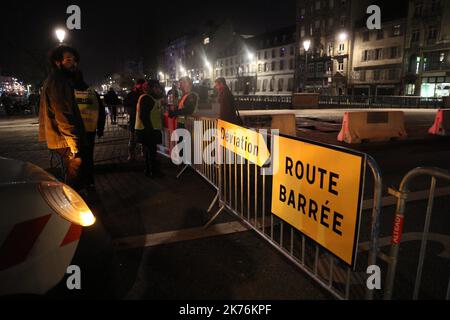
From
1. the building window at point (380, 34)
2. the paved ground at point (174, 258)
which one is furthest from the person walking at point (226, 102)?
the building window at point (380, 34)

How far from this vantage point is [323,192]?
113 inches

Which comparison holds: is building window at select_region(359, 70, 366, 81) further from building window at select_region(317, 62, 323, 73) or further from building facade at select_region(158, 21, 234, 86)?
building facade at select_region(158, 21, 234, 86)

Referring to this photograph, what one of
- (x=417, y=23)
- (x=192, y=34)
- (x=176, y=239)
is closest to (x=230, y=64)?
(x=192, y=34)

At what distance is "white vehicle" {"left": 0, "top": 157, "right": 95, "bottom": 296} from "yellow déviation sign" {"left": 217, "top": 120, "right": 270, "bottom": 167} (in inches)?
88.2

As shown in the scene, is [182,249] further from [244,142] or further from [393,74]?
[393,74]

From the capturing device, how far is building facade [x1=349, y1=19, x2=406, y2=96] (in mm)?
49875

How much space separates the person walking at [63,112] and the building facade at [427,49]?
1907 inches

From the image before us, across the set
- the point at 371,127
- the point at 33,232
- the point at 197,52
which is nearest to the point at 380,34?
the point at 371,127

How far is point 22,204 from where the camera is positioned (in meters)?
2.01

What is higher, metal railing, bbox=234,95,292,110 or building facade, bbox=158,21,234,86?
building facade, bbox=158,21,234,86

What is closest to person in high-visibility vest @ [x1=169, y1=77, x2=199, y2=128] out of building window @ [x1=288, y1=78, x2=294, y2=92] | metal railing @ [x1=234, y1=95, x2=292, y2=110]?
metal railing @ [x1=234, y1=95, x2=292, y2=110]

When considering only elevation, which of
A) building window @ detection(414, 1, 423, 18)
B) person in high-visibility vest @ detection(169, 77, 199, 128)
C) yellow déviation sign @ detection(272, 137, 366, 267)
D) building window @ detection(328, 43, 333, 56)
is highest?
building window @ detection(414, 1, 423, 18)

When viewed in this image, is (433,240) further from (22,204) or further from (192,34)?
(192,34)

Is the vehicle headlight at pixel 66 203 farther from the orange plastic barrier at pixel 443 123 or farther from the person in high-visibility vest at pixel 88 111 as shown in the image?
the orange plastic barrier at pixel 443 123
